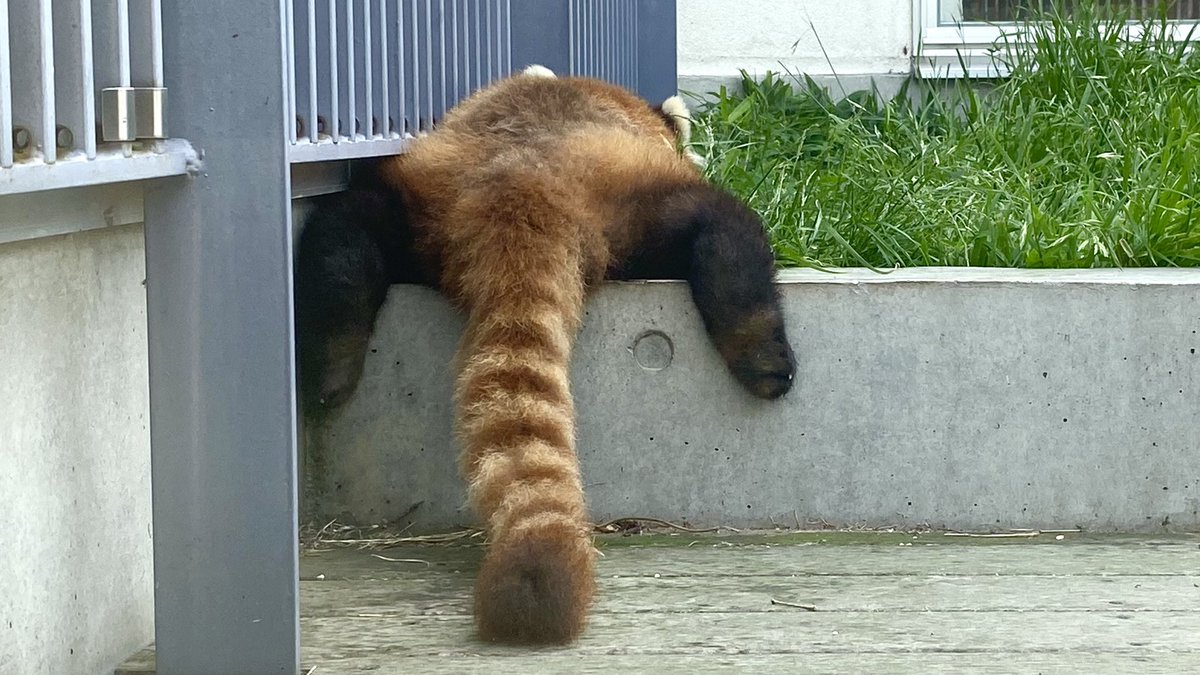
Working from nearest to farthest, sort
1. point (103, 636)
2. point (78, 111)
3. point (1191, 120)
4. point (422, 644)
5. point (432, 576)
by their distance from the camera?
point (78, 111), point (103, 636), point (422, 644), point (432, 576), point (1191, 120)

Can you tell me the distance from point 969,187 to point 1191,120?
37.7 inches

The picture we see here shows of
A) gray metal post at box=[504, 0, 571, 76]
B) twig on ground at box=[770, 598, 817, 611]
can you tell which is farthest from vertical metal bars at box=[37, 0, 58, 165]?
gray metal post at box=[504, 0, 571, 76]

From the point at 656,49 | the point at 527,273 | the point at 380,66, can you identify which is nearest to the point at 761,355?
the point at 527,273

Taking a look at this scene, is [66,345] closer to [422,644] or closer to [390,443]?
[422,644]

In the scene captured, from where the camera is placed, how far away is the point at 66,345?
2340 millimetres

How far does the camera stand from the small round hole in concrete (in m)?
3.52

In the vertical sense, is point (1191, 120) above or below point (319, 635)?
above

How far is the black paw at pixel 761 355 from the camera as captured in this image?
11.1 feet

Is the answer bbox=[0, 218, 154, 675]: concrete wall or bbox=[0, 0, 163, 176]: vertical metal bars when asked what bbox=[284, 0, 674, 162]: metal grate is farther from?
bbox=[0, 218, 154, 675]: concrete wall

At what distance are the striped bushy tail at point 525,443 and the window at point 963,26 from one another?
473cm

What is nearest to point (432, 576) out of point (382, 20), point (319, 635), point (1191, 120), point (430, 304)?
point (319, 635)

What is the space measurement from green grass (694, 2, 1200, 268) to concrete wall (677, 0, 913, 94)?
888 millimetres

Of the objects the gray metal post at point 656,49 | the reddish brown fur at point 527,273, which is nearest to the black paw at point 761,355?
the reddish brown fur at point 527,273

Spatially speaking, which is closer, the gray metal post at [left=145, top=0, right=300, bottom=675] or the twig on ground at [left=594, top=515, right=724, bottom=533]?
the gray metal post at [left=145, top=0, right=300, bottom=675]
